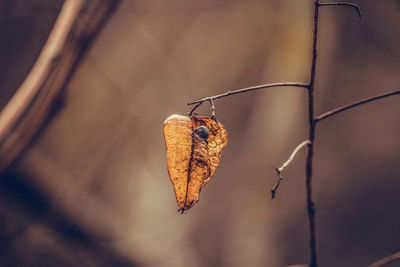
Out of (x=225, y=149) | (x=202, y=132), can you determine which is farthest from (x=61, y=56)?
(x=225, y=149)

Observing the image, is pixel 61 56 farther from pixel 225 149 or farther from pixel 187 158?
pixel 225 149

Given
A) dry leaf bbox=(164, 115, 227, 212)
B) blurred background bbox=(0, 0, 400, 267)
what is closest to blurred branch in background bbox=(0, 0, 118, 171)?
dry leaf bbox=(164, 115, 227, 212)

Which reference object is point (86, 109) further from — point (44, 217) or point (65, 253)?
point (65, 253)

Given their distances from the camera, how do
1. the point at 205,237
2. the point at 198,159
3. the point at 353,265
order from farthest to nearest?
the point at 205,237, the point at 353,265, the point at 198,159

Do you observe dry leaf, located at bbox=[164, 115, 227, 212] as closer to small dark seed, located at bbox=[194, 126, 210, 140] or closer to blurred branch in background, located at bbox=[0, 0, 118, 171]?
small dark seed, located at bbox=[194, 126, 210, 140]

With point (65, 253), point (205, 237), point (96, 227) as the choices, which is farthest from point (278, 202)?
point (65, 253)

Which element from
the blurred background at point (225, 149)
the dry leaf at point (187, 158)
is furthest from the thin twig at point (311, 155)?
the blurred background at point (225, 149)

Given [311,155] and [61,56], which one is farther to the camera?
[61,56]
